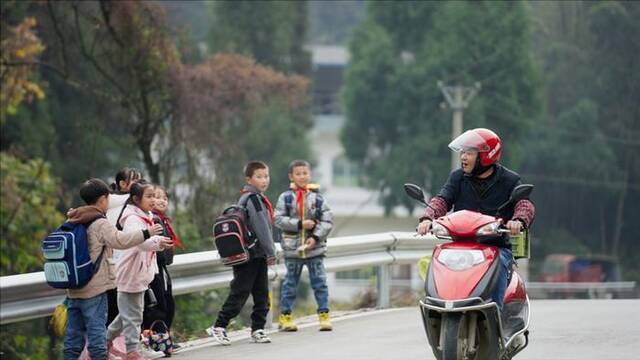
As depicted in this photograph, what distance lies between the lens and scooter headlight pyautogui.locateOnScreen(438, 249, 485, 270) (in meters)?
9.45

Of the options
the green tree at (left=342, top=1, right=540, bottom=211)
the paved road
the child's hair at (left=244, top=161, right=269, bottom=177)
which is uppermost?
the green tree at (left=342, top=1, right=540, bottom=211)

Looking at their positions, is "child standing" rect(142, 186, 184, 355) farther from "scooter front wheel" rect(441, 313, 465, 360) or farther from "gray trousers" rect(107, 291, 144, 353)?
"scooter front wheel" rect(441, 313, 465, 360)

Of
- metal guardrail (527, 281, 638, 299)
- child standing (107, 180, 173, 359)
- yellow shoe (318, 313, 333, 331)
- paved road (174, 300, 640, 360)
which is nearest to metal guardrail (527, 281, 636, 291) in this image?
metal guardrail (527, 281, 638, 299)

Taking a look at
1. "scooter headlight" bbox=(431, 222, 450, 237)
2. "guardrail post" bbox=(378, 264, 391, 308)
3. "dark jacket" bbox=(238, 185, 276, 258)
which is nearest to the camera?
"scooter headlight" bbox=(431, 222, 450, 237)

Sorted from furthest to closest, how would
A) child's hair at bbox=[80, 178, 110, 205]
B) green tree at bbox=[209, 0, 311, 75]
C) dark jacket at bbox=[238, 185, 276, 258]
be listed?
1. green tree at bbox=[209, 0, 311, 75]
2. dark jacket at bbox=[238, 185, 276, 258]
3. child's hair at bbox=[80, 178, 110, 205]

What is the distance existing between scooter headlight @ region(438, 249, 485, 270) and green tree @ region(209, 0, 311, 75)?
32.6m

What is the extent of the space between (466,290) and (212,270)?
4607 mm

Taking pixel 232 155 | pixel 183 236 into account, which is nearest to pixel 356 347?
pixel 183 236

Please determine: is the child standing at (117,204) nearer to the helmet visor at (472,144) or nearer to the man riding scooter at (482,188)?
the man riding scooter at (482,188)

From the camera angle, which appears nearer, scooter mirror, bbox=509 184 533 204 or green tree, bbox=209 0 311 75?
scooter mirror, bbox=509 184 533 204

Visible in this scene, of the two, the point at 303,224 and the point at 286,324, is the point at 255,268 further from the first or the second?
the point at 286,324

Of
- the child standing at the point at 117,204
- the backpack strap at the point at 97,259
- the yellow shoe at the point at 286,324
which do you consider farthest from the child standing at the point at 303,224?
the backpack strap at the point at 97,259

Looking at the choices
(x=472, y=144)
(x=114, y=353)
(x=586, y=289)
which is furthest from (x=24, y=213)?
(x=586, y=289)

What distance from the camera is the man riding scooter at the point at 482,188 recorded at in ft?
32.1
